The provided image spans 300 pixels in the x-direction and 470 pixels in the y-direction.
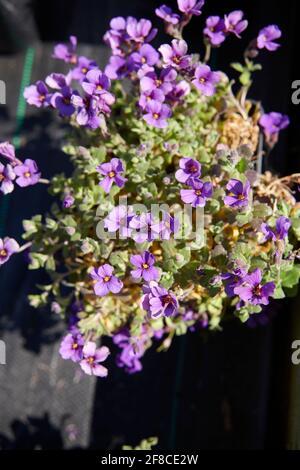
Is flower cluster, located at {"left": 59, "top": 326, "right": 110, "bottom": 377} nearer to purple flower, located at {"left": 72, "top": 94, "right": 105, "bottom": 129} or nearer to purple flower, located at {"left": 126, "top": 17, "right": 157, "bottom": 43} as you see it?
purple flower, located at {"left": 72, "top": 94, "right": 105, "bottom": 129}

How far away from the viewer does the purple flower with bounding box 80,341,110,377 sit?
122cm

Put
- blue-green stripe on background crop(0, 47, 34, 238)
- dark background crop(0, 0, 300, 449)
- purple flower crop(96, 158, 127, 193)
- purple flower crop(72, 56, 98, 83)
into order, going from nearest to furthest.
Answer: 1. purple flower crop(96, 158, 127, 193)
2. purple flower crop(72, 56, 98, 83)
3. dark background crop(0, 0, 300, 449)
4. blue-green stripe on background crop(0, 47, 34, 238)

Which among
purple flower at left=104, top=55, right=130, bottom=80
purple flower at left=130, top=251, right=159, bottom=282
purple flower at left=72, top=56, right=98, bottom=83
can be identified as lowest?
purple flower at left=130, top=251, right=159, bottom=282

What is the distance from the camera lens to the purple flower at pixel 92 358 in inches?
48.2

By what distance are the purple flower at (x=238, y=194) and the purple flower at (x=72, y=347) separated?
1.56 ft

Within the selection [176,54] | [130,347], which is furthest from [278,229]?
[130,347]

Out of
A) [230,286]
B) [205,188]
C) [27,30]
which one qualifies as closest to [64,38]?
[27,30]

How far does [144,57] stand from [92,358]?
2.37 ft

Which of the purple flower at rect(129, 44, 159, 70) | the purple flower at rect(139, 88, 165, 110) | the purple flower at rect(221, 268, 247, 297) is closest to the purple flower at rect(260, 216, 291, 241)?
the purple flower at rect(221, 268, 247, 297)

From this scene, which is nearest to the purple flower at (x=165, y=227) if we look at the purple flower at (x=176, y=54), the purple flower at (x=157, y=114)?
the purple flower at (x=157, y=114)

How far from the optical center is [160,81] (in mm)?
1249

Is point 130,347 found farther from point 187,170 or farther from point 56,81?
point 56,81

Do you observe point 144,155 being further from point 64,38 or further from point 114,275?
point 64,38

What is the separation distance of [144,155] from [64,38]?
3.49 feet
